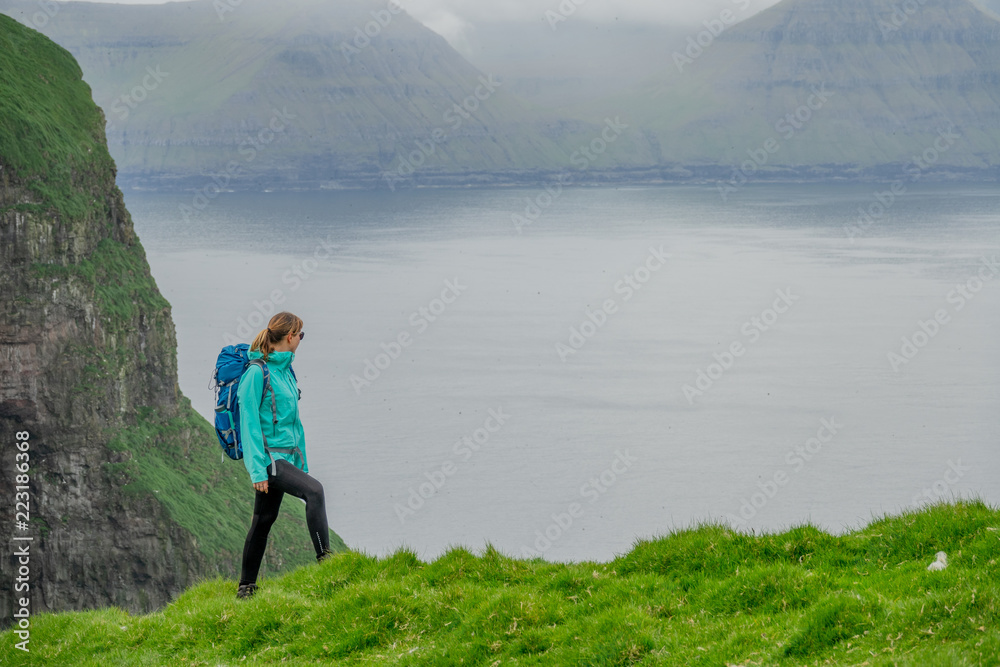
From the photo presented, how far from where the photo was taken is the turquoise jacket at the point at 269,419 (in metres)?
11.8

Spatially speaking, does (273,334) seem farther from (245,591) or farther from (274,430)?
(245,591)

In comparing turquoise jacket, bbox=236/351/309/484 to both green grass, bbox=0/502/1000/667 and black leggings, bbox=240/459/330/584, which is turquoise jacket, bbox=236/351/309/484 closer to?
black leggings, bbox=240/459/330/584

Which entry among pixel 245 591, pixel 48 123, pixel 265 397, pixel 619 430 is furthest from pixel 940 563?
pixel 619 430

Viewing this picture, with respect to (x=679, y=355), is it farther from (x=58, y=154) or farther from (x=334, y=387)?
(x=58, y=154)

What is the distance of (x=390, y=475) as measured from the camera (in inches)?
5305

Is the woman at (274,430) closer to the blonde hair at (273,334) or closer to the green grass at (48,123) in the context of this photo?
the blonde hair at (273,334)

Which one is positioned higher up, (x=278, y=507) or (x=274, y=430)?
(x=274, y=430)

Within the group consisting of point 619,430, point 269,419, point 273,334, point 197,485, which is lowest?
point 269,419

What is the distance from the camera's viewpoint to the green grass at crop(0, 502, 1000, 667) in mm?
9453

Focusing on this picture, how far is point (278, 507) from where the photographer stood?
38.3ft

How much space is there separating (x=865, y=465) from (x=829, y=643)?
13055 cm

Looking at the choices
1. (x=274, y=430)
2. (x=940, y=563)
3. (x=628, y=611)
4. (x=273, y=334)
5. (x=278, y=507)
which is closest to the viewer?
(x=940, y=563)

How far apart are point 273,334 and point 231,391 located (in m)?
0.85

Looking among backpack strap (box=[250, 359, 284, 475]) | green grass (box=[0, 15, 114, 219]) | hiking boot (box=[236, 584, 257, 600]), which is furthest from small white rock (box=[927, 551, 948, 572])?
green grass (box=[0, 15, 114, 219])
